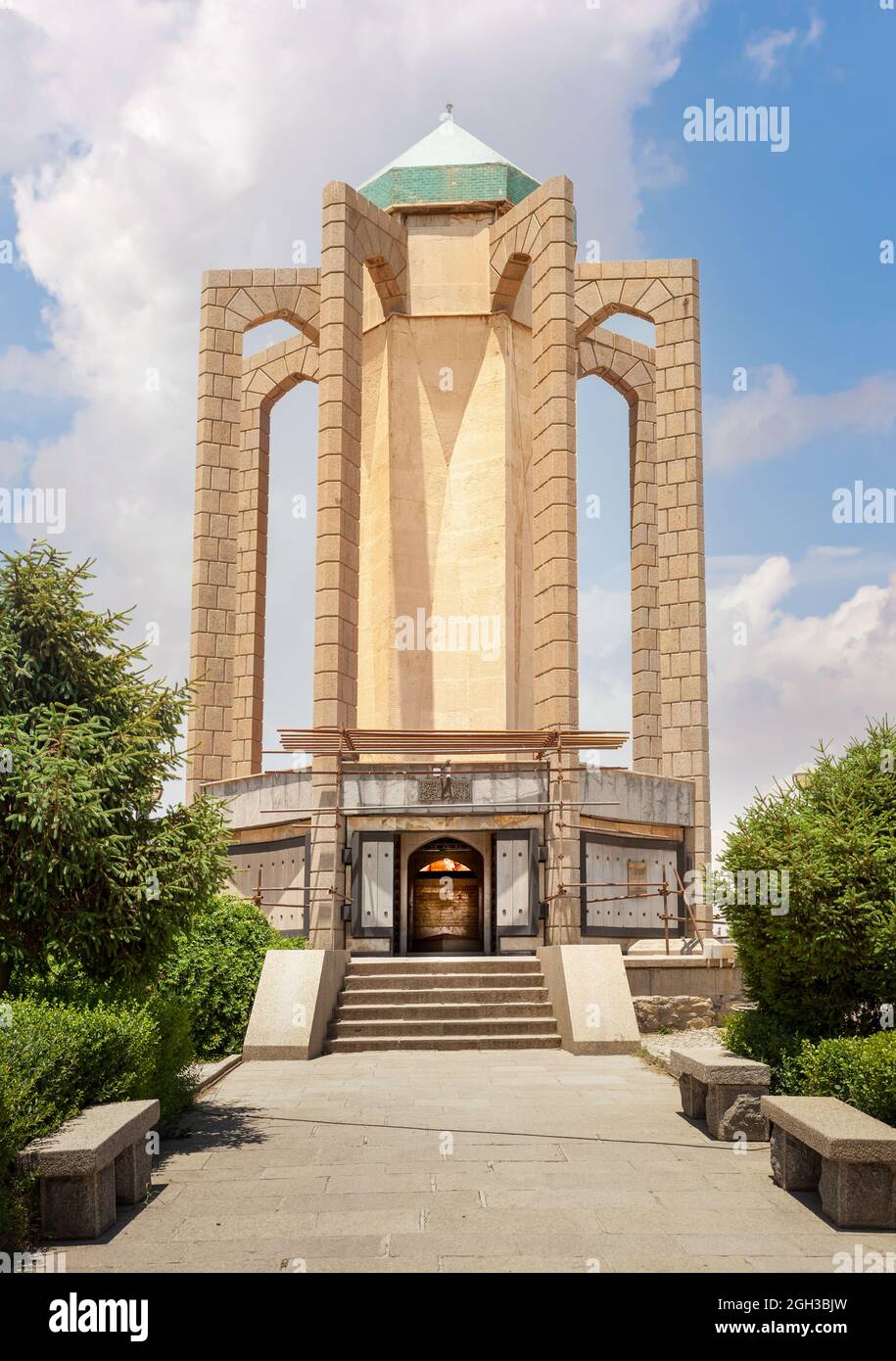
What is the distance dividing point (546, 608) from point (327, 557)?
5259 millimetres

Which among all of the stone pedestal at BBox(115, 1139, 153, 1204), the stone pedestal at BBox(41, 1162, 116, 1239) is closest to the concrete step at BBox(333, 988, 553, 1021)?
the stone pedestal at BBox(115, 1139, 153, 1204)

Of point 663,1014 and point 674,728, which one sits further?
point 674,728

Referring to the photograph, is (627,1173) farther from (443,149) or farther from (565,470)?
(443,149)

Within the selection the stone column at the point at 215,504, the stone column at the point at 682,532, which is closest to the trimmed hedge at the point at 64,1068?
the stone column at the point at 682,532

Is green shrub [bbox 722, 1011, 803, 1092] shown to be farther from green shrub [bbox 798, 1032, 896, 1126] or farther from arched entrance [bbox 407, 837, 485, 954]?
arched entrance [bbox 407, 837, 485, 954]

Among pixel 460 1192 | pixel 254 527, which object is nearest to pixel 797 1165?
pixel 460 1192

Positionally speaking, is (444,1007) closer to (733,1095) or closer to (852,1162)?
(733,1095)

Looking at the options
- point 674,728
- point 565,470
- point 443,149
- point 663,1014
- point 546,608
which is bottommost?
point 663,1014

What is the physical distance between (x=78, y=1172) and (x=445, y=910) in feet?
84.1

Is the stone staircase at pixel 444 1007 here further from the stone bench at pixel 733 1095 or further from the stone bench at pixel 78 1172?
the stone bench at pixel 78 1172

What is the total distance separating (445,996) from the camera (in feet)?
66.9

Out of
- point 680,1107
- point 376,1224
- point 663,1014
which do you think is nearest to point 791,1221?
point 376,1224

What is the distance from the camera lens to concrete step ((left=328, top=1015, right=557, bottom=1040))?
63.2 feet

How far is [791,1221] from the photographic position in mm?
8586
